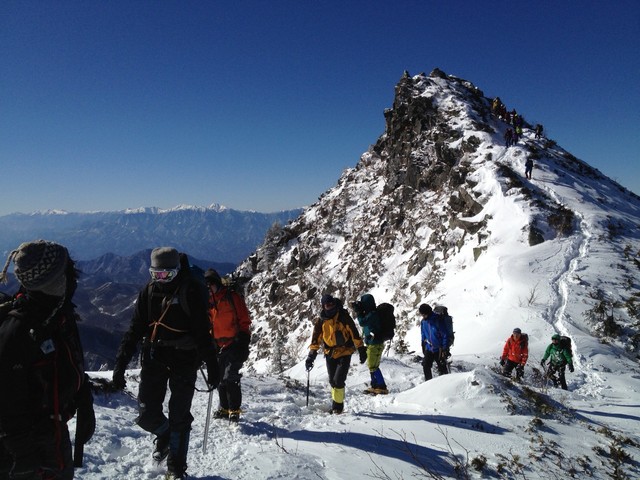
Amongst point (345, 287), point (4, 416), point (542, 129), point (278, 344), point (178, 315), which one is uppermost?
point (542, 129)

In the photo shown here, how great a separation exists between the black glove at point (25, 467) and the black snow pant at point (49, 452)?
3cm

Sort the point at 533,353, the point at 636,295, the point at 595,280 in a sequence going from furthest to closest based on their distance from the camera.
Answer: the point at 595,280, the point at 636,295, the point at 533,353

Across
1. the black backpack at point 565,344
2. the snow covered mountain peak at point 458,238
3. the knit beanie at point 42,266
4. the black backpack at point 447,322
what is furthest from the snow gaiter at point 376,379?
the snow covered mountain peak at point 458,238

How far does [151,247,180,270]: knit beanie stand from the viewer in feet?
12.3

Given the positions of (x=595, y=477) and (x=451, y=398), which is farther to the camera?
(x=451, y=398)

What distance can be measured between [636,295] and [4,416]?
2132cm

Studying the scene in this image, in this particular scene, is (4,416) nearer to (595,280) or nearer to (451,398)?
(451,398)

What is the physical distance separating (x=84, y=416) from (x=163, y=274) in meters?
1.45

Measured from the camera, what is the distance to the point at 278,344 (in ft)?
102

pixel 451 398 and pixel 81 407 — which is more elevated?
pixel 81 407

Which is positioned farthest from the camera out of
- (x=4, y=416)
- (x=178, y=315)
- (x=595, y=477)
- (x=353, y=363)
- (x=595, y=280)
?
(x=595, y=280)

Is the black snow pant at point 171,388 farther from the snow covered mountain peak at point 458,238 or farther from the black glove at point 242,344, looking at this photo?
the snow covered mountain peak at point 458,238

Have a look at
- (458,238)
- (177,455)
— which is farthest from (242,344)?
(458,238)

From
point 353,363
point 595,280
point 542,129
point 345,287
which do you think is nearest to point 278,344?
point 345,287
